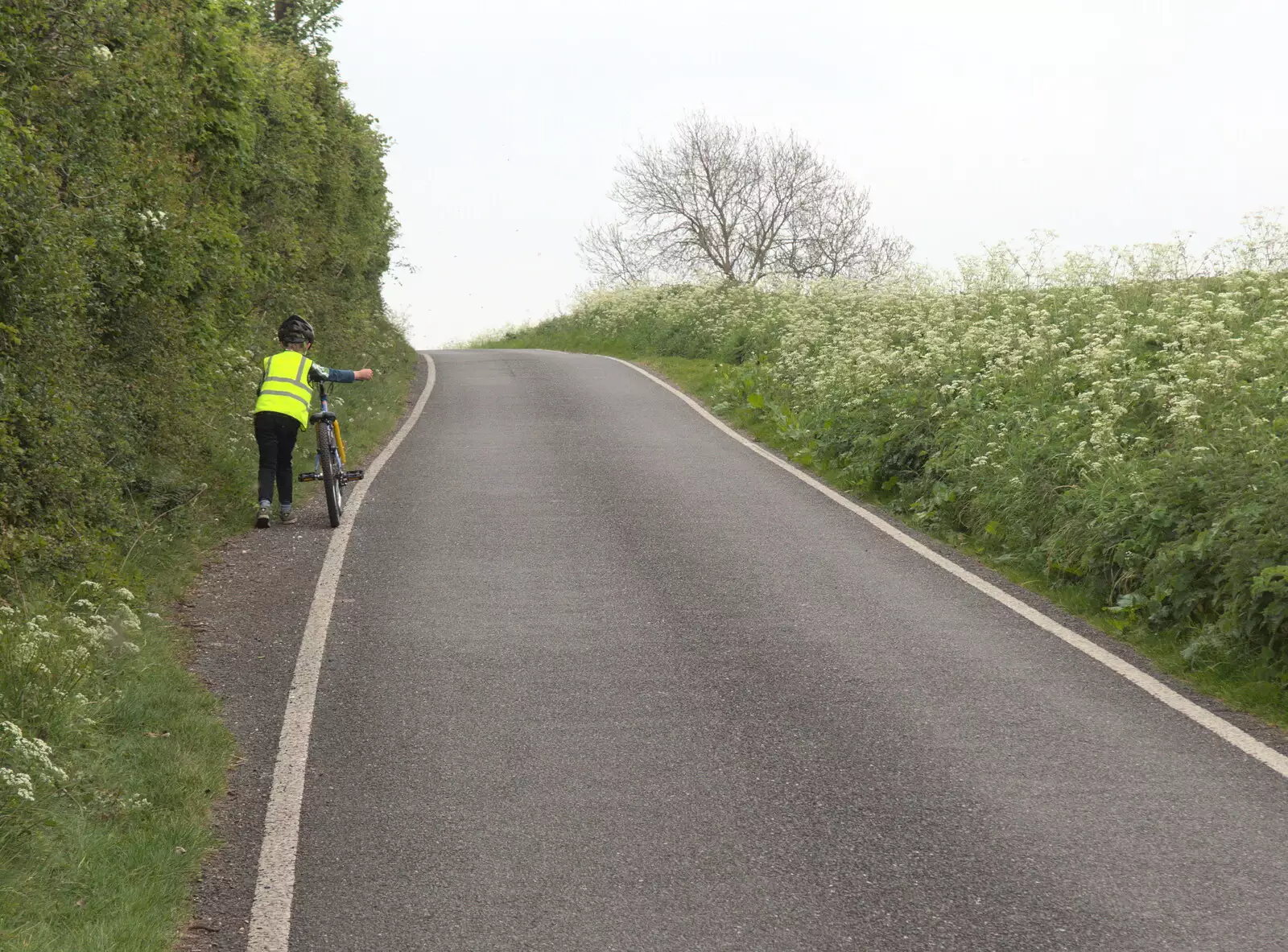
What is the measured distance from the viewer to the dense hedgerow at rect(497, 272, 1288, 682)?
8.60m

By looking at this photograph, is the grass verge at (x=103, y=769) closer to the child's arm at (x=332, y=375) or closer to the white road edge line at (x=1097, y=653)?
the child's arm at (x=332, y=375)

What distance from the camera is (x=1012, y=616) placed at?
30.2ft

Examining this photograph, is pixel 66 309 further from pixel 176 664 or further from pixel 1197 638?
pixel 1197 638

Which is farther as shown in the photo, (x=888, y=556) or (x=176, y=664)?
(x=888, y=556)

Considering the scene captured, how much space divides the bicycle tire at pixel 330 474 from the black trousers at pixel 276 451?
26 cm

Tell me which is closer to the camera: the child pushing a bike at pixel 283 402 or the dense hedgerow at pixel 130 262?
the dense hedgerow at pixel 130 262

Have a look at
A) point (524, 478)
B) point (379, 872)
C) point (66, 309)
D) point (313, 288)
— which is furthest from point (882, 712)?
point (313, 288)

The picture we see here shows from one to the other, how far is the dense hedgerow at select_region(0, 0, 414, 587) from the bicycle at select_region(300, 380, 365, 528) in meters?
1.11

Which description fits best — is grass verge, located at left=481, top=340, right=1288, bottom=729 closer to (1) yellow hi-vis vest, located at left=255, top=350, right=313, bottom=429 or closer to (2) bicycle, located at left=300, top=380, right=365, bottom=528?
(2) bicycle, located at left=300, top=380, right=365, bottom=528

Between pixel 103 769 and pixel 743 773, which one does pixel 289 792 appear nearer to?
pixel 103 769

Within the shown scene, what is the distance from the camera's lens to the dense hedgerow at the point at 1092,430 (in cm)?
860

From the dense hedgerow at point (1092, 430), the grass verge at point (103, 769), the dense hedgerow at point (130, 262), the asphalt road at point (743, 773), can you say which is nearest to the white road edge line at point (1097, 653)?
the asphalt road at point (743, 773)

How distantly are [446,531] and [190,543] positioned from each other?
2.26 meters

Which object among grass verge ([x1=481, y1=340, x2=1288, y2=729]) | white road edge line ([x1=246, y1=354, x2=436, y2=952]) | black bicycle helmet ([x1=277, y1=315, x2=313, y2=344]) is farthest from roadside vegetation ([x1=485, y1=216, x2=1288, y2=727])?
black bicycle helmet ([x1=277, y1=315, x2=313, y2=344])
